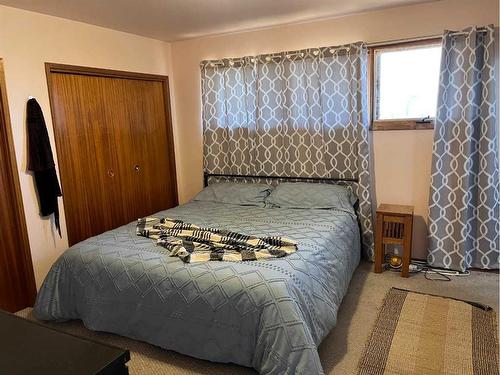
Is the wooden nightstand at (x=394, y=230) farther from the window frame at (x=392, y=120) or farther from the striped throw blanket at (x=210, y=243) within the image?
the striped throw blanket at (x=210, y=243)

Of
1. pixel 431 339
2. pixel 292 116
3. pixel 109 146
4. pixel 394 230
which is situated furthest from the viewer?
pixel 292 116

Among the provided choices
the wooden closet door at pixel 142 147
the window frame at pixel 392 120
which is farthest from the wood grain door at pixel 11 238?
the window frame at pixel 392 120

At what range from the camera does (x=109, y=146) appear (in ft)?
11.4

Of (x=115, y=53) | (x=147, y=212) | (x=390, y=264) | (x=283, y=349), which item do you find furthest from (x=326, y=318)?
(x=115, y=53)

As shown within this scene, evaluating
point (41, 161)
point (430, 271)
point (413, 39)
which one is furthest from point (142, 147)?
point (430, 271)

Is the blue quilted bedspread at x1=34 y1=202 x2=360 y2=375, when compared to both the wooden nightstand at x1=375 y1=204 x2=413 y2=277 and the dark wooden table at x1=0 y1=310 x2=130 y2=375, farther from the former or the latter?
the dark wooden table at x1=0 y1=310 x2=130 y2=375

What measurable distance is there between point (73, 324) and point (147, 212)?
1519mm

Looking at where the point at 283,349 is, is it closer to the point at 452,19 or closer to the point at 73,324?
the point at 73,324

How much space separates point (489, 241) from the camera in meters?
3.06

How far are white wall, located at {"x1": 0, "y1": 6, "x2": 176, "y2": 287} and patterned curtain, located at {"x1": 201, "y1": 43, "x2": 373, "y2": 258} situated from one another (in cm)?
115

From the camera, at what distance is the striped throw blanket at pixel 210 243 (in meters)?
2.24

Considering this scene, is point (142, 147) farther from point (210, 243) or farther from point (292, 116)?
point (210, 243)

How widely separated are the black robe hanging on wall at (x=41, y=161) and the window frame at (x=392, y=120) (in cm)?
270

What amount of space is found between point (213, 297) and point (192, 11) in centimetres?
225
